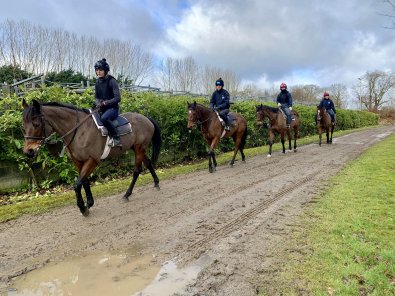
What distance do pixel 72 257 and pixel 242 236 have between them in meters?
2.49

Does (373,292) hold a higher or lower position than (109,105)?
lower

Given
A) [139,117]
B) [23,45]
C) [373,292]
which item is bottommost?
[373,292]

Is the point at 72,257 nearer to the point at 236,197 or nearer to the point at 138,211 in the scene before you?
the point at 138,211

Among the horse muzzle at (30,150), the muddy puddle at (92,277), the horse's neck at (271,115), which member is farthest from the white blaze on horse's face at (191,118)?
the muddy puddle at (92,277)

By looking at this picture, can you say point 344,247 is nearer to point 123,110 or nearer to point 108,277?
point 108,277

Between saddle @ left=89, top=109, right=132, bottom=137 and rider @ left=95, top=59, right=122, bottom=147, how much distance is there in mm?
82

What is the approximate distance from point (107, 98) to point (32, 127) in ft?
5.82

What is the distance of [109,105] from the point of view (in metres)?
6.74

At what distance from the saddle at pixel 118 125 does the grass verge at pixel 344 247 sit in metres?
4.13

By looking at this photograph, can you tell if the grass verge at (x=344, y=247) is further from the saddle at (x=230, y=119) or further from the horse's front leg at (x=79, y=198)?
the saddle at (x=230, y=119)

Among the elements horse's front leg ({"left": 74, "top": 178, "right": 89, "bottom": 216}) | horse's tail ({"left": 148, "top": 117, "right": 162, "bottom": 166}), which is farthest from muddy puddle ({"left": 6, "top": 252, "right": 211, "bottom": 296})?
horse's tail ({"left": 148, "top": 117, "right": 162, "bottom": 166})

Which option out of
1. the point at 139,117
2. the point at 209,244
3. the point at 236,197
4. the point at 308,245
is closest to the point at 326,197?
the point at 236,197

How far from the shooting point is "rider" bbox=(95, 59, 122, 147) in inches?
257

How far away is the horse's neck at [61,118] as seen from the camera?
584 cm
